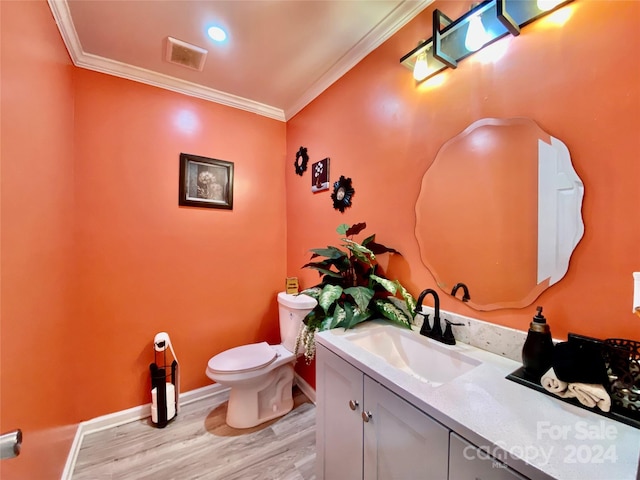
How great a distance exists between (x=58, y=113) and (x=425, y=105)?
198 cm

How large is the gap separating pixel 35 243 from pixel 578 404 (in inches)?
79.6

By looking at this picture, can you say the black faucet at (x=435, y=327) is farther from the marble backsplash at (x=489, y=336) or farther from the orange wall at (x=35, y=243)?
the orange wall at (x=35, y=243)

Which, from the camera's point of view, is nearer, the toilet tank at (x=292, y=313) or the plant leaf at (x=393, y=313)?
the plant leaf at (x=393, y=313)

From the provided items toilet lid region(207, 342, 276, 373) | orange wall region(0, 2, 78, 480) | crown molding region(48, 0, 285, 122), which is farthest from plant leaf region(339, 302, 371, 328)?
crown molding region(48, 0, 285, 122)

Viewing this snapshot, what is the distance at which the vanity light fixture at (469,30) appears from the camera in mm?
952

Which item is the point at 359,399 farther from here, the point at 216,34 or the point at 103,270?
the point at 216,34

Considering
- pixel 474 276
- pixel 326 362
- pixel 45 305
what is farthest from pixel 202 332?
pixel 474 276

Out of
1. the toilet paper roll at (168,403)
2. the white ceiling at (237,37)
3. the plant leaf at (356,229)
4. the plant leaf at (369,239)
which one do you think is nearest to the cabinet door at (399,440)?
the plant leaf at (369,239)

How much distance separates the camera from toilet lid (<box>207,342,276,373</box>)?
5.67ft

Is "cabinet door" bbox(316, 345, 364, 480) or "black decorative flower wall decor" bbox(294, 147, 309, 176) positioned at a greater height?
"black decorative flower wall decor" bbox(294, 147, 309, 176)

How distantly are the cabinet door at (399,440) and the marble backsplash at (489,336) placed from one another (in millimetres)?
499

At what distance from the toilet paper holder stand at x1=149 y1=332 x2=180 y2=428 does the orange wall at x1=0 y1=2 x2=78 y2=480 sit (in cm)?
45

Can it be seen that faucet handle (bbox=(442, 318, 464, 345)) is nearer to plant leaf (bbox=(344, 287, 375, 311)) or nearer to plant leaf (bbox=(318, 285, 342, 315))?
plant leaf (bbox=(344, 287, 375, 311))

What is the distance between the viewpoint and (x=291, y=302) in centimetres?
196
